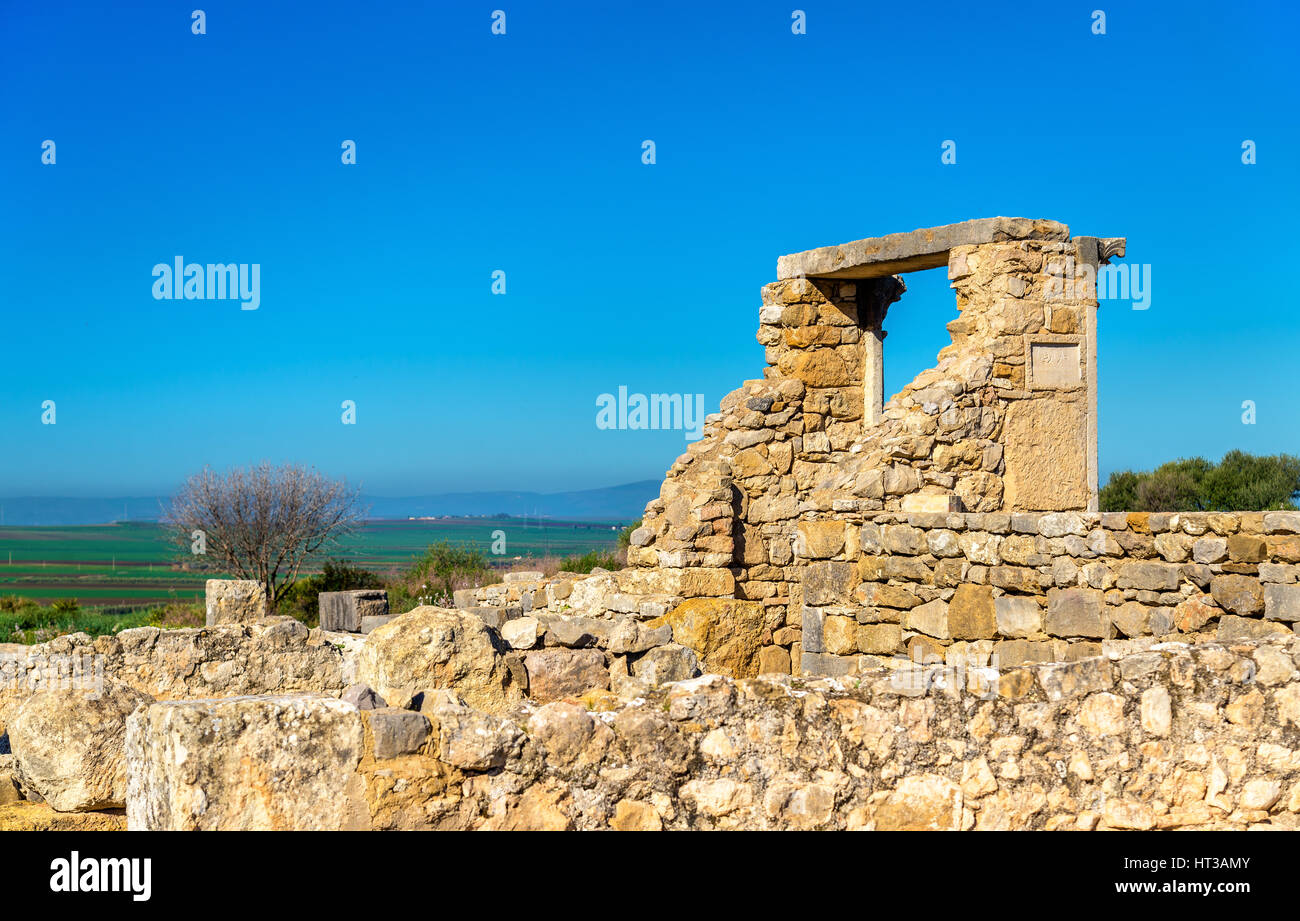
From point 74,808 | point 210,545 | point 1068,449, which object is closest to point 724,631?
point 1068,449

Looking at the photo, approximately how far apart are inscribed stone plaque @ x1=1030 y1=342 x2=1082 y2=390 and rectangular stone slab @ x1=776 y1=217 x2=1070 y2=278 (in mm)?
872

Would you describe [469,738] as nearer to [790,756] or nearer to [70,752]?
[790,756]

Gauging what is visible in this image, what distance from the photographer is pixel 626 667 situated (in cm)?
553

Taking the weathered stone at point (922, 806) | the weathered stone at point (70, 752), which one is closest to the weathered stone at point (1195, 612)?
the weathered stone at point (922, 806)

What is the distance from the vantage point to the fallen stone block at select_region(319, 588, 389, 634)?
50.5 feet

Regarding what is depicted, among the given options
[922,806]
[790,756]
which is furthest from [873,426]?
[790,756]

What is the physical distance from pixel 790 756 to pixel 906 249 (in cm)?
700

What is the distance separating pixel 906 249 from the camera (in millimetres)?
10188

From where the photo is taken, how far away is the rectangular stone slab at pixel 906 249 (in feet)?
31.5

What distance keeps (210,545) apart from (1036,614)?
22.7m

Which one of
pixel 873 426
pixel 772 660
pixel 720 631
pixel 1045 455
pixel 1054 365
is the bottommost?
pixel 772 660

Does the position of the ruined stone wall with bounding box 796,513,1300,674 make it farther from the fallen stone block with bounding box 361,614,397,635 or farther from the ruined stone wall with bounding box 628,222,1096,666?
the fallen stone block with bounding box 361,614,397,635

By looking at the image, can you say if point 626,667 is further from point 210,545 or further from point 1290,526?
point 210,545

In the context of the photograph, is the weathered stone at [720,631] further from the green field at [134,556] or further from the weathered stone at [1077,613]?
the green field at [134,556]
